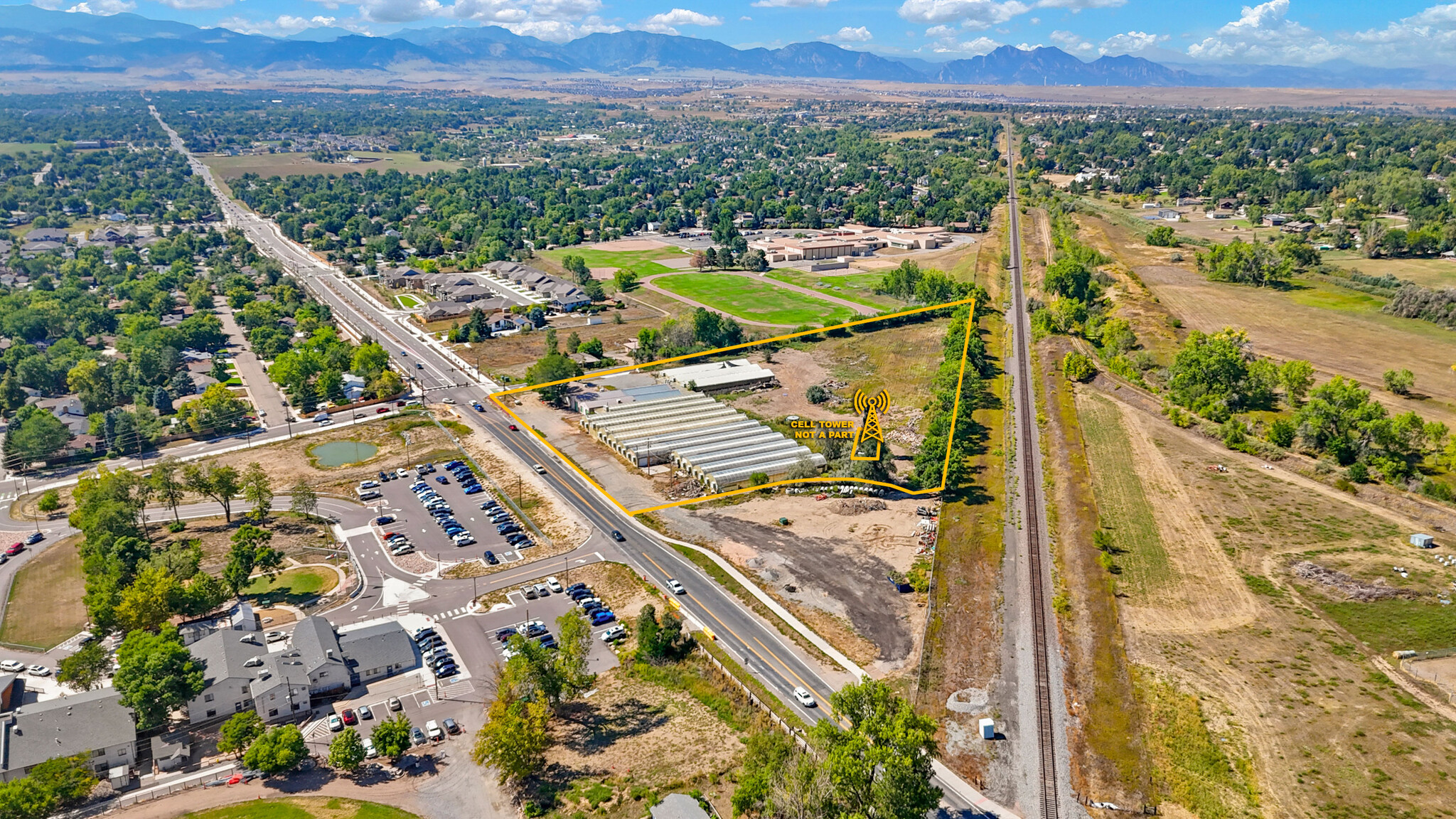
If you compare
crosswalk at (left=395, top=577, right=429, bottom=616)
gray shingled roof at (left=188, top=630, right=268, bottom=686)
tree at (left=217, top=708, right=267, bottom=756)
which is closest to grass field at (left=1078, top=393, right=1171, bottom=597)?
crosswalk at (left=395, top=577, right=429, bottom=616)

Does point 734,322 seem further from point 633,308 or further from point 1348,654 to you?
point 1348,654

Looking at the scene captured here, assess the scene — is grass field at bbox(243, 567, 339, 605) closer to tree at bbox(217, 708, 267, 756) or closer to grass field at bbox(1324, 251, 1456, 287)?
tree at bbox(217, 708, 267, 756)

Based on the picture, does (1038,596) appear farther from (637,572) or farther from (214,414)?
(214,414)

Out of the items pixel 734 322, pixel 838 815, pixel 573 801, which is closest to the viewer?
pixel 838 815

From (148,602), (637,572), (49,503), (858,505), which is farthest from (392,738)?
(49,503)

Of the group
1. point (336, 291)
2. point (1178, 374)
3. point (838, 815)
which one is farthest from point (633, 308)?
point (838, 815)

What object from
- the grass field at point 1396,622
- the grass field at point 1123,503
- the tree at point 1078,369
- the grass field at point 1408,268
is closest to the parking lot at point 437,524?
the grass field at point 1123,503

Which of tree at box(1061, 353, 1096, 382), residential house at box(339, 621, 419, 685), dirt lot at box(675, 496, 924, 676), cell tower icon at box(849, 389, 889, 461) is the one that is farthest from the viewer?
tree at box(1061, 353, 1096, 382)
